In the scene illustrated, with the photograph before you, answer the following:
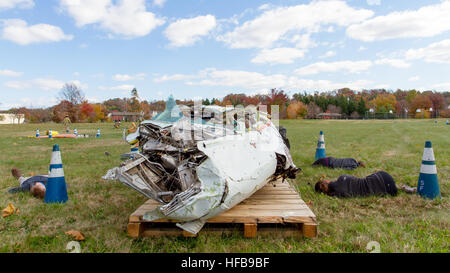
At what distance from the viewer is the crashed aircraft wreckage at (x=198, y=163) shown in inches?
108

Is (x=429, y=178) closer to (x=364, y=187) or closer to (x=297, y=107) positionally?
(x=364, y=187)

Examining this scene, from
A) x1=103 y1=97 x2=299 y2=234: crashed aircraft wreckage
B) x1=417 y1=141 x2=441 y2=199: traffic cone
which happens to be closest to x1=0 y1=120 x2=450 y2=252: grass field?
x1=417 y1=141 x2=441 y2=199: traffic cone

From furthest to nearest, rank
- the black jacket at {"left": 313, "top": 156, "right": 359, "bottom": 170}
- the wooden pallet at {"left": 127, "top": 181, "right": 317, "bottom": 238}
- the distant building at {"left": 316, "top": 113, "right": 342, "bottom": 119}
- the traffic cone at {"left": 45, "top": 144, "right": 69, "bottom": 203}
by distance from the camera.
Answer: the distant building at {"left": 316, "top": 113, "right": 342, "bottom": 119}, the black jacket at {"left": 313, "top": 156, "right": 359, "bottom": 170}, the traffic cone at {"left": 45, "top": 144, "right": 69, "bottom": 203}, the wooden pallet at {"left": 127, "top": 181, "right": 317, "bottom": 238}

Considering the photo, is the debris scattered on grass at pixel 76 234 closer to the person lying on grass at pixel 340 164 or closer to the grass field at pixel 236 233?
the grass field at pixel 236 233

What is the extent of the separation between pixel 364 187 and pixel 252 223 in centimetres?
246

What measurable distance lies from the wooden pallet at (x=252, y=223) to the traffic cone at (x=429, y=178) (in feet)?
7.61

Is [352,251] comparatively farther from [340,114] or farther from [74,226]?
[340,114]

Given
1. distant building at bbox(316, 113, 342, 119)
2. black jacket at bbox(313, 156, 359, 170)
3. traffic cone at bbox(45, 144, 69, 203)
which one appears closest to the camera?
traffic cone at bbox(45, 144, 69, 203)

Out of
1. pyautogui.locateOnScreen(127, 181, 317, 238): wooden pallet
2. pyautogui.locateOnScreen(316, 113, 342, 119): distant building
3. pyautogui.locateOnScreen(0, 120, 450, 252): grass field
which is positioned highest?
pyautogui.locateOnScreen(316, 113, 342, 119): distant building

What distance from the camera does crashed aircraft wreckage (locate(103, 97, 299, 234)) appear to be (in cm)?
275

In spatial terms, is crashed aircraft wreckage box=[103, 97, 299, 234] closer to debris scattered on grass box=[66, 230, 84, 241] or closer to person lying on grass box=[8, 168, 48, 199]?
debris scattered on grass box=[66, 230, 84, 241]

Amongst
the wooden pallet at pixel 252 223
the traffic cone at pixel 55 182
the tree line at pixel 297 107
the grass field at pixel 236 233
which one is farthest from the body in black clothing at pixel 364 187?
the tree line at pixel 297 107

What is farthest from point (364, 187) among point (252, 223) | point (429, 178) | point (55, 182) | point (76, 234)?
point (55, 182)

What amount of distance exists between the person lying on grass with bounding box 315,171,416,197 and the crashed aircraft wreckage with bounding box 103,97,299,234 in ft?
3.41
